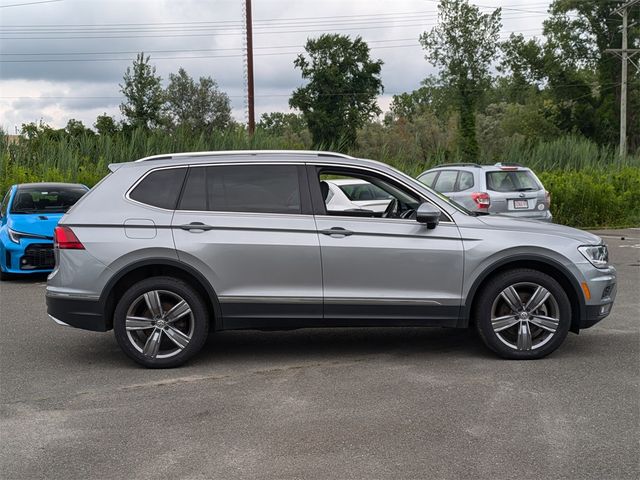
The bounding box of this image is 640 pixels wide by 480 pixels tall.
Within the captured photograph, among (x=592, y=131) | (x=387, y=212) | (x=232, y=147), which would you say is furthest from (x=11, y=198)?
(x=592, y=131)

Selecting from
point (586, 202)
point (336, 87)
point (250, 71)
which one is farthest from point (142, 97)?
point (336, 87)

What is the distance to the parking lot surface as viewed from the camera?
4.41 metres

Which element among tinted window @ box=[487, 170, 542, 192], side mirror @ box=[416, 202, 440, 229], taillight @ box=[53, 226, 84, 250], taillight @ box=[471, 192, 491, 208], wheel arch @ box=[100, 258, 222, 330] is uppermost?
tinted window @ box=[487, 170, 542, 192]

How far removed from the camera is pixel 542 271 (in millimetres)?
6777

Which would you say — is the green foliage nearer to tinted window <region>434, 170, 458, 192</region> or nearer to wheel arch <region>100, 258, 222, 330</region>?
tinted window <region>434, 170, 458, 192</region>

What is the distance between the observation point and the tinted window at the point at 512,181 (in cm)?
1498

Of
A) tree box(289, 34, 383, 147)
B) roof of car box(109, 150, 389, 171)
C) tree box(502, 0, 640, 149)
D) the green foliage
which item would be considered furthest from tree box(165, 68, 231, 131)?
roof of car box(109, 150, 389, 171)

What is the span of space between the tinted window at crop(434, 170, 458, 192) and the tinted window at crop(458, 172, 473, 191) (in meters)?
0.19

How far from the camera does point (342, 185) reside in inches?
543

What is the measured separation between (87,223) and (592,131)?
59.0 m

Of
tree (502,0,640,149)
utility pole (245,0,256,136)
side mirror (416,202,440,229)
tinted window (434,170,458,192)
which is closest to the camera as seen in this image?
side mirror (416,202,440,229)

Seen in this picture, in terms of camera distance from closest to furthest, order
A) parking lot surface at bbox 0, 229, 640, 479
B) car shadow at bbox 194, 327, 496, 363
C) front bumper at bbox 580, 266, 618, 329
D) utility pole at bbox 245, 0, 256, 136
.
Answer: parking lot surface at bbox 0, 229, 640, 479, front bumper at bbox 580, 266, 618, 329, car shadow at bbox 194, 327, 496, 363, utility pole at bbox 245, 0, 256, 136

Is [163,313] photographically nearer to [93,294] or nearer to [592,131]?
[93,294]

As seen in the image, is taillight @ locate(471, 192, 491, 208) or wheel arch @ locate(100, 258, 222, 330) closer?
wheel arch @ locate(100, 258, 222, 330)
